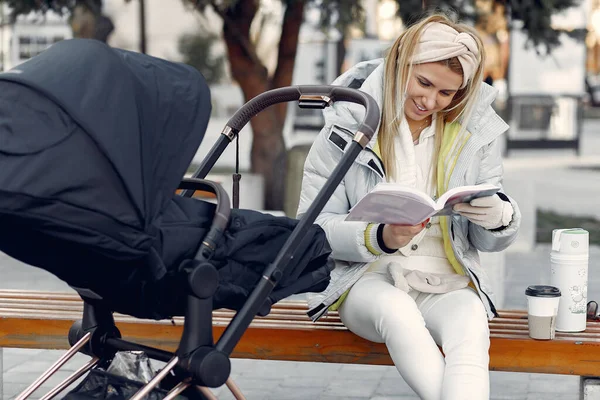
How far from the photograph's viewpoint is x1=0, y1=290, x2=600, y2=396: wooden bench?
3482mm

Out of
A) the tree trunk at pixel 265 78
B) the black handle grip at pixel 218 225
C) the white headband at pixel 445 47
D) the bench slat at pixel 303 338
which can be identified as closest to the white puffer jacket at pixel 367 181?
the bench slat at pixel 303 338

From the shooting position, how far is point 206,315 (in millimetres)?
→ 2721

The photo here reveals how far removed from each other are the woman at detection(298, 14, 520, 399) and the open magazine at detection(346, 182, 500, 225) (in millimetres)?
265

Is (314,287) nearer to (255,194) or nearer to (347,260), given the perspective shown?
(347,260)

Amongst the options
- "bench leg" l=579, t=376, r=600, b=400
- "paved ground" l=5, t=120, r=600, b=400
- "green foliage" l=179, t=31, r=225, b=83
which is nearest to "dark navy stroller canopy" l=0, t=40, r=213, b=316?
"bench leg" l=579, t=376, r=600, b=400

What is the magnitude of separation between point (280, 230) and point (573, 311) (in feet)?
4.01

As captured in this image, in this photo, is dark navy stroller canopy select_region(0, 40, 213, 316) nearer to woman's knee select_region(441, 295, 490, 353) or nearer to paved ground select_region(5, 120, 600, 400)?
woman's knee select_region(441, 295, 490, 353)

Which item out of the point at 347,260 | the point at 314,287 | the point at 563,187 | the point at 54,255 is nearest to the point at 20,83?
the point at 54,255

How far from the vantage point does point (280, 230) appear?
2.97 m

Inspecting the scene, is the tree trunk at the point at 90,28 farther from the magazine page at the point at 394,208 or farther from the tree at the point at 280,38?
the magazine page at the point at 394,208

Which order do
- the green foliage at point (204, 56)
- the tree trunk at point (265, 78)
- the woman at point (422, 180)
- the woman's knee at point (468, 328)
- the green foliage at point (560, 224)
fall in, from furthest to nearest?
the green foliage at point (204, 56), the green foliage at point (560, 224), the tree trunk at point (265, 78), the woman at point (422, 180), the woman's knee at point (468, 328)

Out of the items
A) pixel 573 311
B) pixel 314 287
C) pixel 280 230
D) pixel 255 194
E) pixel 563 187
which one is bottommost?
pixel 563 187

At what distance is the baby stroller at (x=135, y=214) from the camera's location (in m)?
2.45

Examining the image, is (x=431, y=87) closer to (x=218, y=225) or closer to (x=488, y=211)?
(x=488, y=211)
